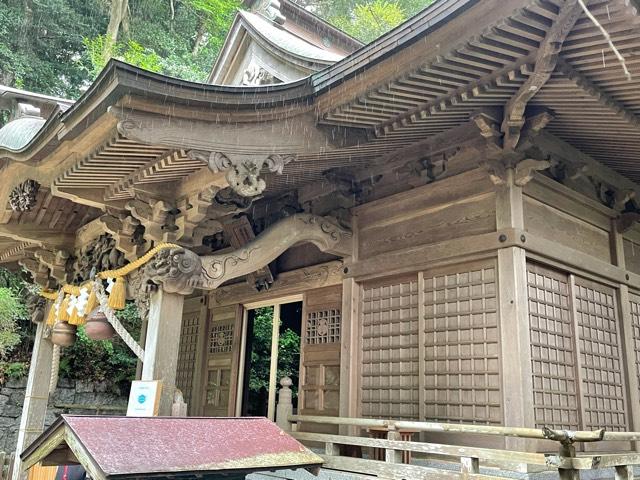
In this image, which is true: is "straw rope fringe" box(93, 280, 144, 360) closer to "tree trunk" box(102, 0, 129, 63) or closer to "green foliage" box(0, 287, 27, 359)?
"green foliage" box(0, 287, 27, 359)

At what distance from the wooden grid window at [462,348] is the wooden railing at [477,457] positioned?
46 cm

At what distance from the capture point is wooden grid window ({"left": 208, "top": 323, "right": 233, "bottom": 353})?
8023 mm

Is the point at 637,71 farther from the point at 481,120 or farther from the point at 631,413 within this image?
the point at 631,413

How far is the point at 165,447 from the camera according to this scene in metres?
2.85

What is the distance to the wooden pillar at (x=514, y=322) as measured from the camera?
4527 mm

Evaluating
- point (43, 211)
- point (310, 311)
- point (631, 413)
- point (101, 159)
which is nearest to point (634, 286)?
point (631, 413)

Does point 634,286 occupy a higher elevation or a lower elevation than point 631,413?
higher

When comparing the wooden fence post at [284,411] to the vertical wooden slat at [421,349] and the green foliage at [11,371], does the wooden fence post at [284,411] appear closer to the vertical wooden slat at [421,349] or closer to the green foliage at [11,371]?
the vertical wooden slat at [421,349]

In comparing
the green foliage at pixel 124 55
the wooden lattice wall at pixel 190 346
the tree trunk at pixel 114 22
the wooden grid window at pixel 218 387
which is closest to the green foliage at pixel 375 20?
the green foliage at pixel 124 55

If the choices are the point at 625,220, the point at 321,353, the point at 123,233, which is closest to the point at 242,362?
the point at 321,353

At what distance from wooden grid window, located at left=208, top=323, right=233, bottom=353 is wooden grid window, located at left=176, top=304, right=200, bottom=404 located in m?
0.31

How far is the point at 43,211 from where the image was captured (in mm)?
6914

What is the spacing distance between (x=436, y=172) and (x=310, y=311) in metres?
2.35

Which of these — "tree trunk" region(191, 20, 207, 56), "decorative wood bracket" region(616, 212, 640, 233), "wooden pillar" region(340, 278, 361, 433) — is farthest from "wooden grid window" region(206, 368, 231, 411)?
"tree trunk" region(191, 20, 207, 56)
